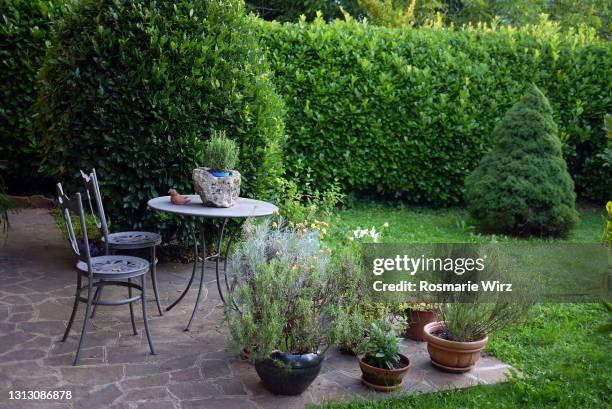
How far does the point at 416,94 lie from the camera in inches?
362

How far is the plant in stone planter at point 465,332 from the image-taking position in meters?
4.05

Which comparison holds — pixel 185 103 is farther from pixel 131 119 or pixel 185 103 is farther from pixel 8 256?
pixel 8 256

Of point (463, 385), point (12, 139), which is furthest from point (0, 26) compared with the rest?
point (463, 385)

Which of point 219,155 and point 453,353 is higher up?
point 219,155

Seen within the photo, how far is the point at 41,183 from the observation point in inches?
369

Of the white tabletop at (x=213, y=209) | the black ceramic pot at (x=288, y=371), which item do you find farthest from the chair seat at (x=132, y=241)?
the black ceramic pot at (x=288, y=371)

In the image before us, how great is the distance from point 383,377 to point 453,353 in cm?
57

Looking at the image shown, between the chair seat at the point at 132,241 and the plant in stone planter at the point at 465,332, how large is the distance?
7.28 ft

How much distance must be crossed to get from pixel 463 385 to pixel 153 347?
6.81 ft

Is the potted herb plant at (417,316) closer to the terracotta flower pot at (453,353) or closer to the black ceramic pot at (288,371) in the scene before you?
the terracotta flower pot at (453,353)

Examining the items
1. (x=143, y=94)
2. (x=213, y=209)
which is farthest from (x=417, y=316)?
(x=143, y=94)

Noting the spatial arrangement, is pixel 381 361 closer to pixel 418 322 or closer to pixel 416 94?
pixel 418 322

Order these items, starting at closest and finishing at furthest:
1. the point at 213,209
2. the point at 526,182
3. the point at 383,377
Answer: the point at 383,377, the point at 213,209, the point at 526,182

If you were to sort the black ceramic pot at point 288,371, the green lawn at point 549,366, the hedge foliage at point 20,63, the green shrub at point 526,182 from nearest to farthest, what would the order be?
1. the black ceramic pot at point 288,371
2. the green lawn at point 549,366
3. the green shrub at point 526,182
4. the hedge foliage at point 20,63
